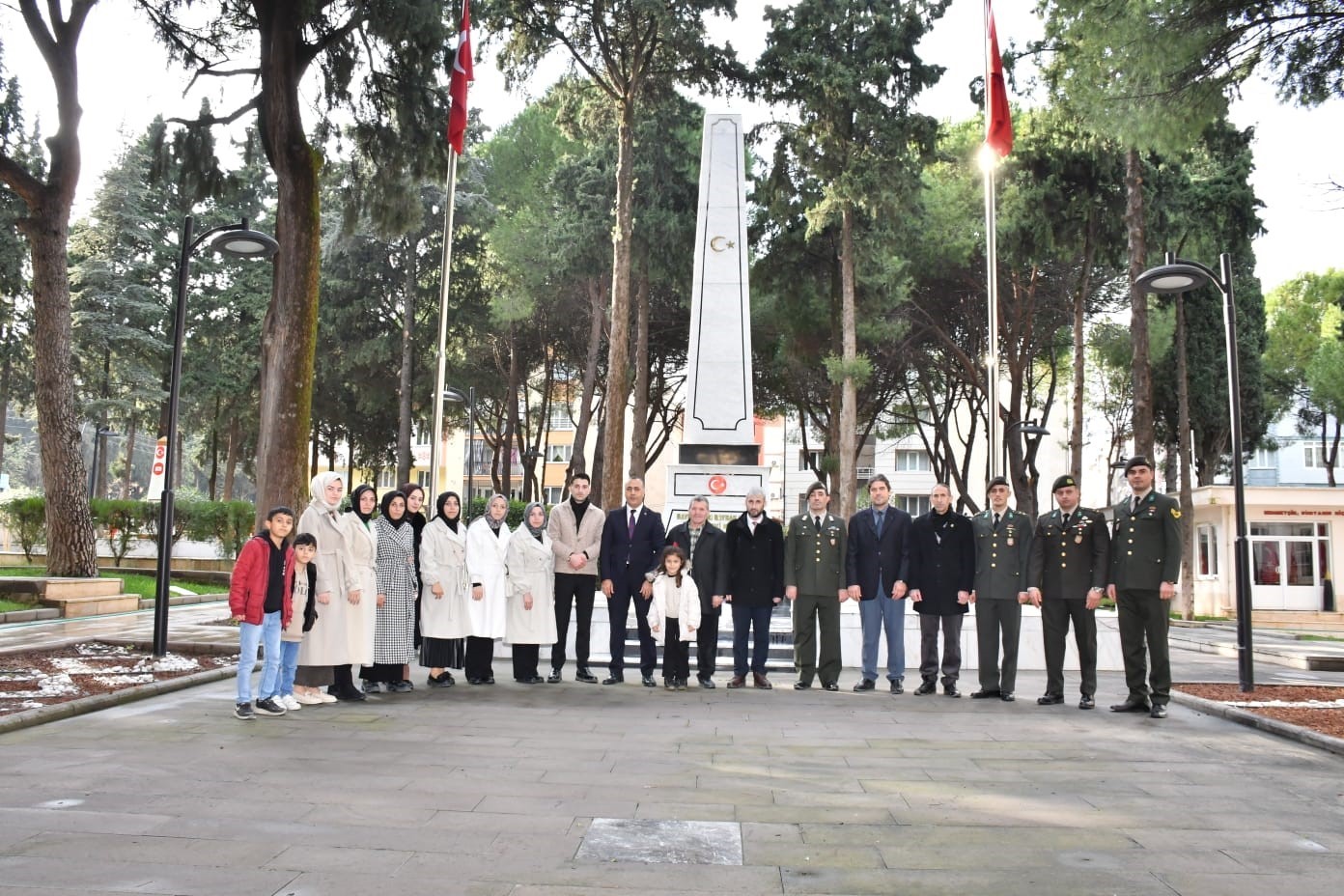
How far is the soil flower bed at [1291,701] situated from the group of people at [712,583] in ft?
2.83

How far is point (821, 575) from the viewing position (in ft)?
29.7

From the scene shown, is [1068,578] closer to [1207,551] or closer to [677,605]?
[677,605]

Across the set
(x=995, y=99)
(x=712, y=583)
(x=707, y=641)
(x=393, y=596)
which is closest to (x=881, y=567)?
(x=712, y=583)

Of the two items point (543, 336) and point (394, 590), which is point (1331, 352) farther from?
point (394, 590)

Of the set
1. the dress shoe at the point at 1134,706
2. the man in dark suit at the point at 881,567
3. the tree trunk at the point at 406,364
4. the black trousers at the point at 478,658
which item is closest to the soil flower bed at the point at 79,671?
the black trousers at the point at 478,658

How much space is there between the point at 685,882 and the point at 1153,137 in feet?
28.2

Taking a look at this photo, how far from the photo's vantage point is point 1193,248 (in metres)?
25.2

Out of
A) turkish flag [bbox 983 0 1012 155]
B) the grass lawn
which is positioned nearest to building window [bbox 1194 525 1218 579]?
turkish flag [bbox 983 0 1012 155]

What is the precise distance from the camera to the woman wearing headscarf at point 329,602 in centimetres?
771

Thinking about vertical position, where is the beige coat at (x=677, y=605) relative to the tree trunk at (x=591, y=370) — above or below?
below

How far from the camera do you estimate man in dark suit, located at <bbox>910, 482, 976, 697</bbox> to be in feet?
28.8

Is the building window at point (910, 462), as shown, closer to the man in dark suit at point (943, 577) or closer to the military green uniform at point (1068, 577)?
the man in dark suit at point (943, 577)

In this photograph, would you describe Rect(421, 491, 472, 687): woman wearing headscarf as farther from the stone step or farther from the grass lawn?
the grass lawn

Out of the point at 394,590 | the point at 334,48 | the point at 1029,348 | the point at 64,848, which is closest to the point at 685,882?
the point at 64,848
